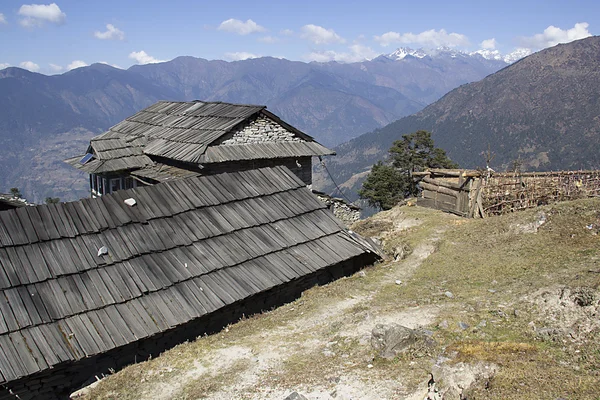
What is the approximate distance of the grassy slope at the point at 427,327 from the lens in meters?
7.98

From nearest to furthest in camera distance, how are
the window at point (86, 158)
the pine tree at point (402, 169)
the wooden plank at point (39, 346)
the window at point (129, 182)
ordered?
the wooden plank at point (39, 346), the window at point (129, 182), the window at point (86, 158), the pine tree at point (402, 169)

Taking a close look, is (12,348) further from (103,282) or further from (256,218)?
(256,218)

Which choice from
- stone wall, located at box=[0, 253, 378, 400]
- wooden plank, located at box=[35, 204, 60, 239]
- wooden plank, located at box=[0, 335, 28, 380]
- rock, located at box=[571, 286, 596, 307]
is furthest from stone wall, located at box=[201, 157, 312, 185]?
rock, located at box=[571, 286, 596, 307]

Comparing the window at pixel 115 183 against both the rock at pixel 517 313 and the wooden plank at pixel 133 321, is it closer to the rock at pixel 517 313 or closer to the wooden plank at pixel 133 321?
the wooden plank at pixel 133 321

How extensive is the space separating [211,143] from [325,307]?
13.2 meters

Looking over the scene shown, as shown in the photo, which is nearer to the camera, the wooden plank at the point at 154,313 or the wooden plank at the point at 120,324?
the wooden plank at the point at 120,324

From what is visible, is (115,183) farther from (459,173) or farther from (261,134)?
(459,173)

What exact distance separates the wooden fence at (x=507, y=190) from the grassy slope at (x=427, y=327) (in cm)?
580

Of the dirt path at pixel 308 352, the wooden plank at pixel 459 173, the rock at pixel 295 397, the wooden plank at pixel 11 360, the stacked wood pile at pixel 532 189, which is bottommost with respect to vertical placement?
the dirt path at pixel 308 352

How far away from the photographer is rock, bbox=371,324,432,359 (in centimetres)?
902

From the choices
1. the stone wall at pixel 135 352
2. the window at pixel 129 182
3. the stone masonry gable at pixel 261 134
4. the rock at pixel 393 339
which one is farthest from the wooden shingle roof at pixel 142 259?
the window at pixel 129 182

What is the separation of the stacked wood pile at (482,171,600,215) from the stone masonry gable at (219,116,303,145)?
11.0 m

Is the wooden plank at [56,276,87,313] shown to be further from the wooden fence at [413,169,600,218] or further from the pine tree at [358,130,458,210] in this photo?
the pine tree at [358,130,458,210]

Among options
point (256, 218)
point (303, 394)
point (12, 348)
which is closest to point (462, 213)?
point (256, 218)
